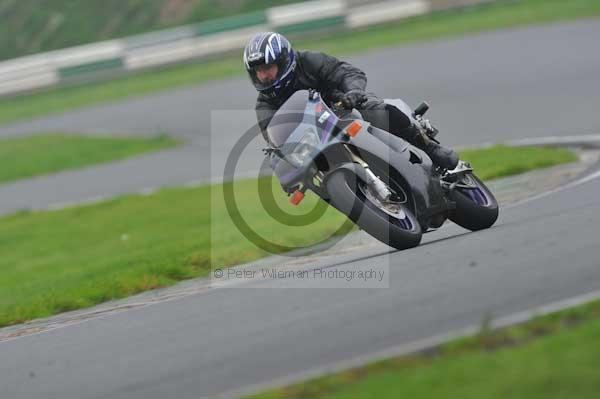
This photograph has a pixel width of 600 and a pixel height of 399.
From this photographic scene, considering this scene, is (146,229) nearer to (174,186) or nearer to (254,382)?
(174,186)

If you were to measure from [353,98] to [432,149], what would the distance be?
106cm

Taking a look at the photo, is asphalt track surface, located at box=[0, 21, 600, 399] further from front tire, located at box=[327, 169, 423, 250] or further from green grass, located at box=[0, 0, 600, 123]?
green grass, located at box=[0, 0, 600, 123]

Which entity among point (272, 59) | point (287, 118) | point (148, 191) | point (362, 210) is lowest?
point (148, 191)

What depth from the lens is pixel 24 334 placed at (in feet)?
26.7

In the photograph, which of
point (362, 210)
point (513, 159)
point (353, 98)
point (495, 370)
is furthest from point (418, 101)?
point (495, 370)

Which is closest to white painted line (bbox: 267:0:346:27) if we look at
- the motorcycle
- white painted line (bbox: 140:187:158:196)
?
white painted line (bbox: 140:187:158:196)

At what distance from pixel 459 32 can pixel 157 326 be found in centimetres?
1919

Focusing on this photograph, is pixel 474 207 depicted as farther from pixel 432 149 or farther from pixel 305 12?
pixel 305 12

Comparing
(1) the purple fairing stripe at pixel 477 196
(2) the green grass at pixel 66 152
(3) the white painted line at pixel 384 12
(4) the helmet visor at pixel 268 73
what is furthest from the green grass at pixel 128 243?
(3) the white painted line at pixel 384 12

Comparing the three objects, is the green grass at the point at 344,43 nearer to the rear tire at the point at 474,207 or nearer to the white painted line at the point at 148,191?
the white painted line at the point at 148,191

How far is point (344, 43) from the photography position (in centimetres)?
2728

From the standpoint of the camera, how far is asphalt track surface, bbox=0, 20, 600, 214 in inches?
662

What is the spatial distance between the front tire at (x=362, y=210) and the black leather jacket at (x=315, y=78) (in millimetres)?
916

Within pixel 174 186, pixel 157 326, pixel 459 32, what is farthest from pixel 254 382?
pixel 459 32
